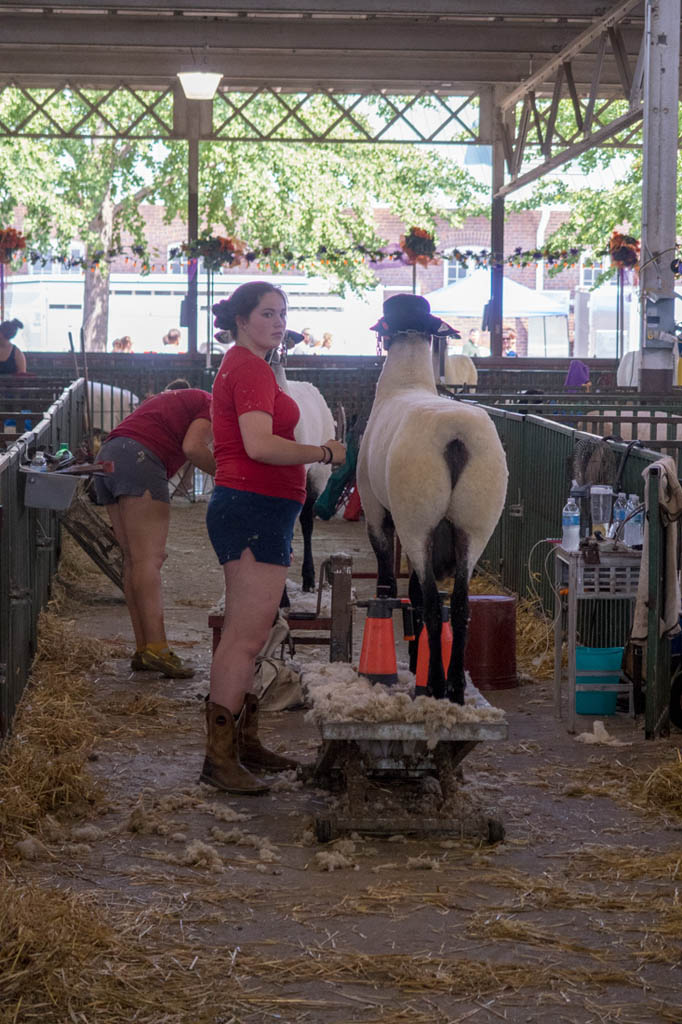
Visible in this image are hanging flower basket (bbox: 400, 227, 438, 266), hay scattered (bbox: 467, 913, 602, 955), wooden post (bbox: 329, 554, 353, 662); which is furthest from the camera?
hanging flower basket (bbox: 400, 227, 438, 266)

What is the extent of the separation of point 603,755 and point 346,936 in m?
2.33

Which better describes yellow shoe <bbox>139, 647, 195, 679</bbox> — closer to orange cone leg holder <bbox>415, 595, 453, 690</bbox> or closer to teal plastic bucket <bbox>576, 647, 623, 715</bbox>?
teal plastic bucket <bbox>576, 647, 623, 715</bbox>

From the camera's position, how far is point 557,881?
4375 mm

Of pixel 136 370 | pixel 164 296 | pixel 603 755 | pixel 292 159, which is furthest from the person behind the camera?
pixel 164 296

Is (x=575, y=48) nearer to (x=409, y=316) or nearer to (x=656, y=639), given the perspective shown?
(x=409, y=316)

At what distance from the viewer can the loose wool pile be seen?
468cm

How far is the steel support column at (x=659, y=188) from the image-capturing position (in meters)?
12.2

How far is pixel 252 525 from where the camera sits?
5.03 metres

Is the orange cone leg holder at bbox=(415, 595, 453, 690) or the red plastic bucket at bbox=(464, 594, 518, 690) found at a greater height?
the orange cone leg holder at bbox=(415, 595, 453, 690)

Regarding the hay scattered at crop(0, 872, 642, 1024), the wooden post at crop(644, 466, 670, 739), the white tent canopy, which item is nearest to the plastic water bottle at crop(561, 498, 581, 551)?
the wooden post at crop(644, 466, 670, 739)

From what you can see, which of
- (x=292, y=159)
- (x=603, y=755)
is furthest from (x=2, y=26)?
(x=603, y=755)

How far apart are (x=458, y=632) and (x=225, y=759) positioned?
3.37 feet

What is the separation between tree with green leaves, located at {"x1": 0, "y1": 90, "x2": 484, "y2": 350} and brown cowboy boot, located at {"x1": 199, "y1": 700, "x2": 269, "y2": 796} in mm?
24606

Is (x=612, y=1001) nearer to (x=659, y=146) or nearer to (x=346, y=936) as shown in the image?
(x=346, y=936)
